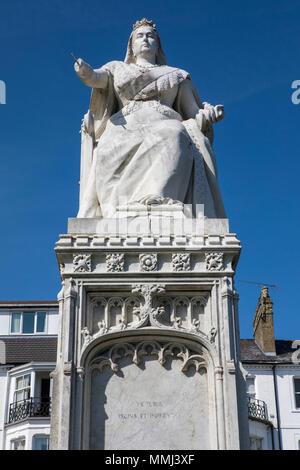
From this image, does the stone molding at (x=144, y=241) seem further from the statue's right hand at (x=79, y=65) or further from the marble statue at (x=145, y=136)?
the statue's right hand at (x=79, y=65)

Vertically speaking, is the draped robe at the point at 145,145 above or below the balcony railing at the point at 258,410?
below

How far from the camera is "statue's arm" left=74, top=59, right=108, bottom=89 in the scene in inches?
697

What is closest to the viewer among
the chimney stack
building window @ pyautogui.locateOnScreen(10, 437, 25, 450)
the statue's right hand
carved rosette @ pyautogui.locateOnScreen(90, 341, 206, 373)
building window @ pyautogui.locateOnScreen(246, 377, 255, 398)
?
carved rosette @ pyautogui.locateOnScreen(90, 341, 206, 373)

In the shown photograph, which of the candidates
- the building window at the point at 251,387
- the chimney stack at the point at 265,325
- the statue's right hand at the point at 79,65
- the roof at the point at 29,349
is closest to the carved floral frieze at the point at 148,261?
the statue's right hand at the point at 79,65

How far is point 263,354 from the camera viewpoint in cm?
5262

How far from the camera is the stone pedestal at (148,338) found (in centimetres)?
1384

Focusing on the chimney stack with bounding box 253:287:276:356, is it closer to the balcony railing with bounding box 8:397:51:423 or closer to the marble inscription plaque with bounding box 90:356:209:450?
the balcony railing with bounding box 8:397:51:423

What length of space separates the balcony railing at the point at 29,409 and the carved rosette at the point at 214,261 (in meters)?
33.5

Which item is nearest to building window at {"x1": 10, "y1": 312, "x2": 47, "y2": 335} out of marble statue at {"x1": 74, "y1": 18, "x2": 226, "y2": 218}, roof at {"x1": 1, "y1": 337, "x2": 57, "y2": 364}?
roof at {"x1": 1, "y1": 337, "x2": 57, "y2": 364}

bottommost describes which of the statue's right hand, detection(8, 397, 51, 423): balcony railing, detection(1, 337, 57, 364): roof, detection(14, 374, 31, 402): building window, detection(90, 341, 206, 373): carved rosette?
detection(90, 341, 206, 373): carved rosette

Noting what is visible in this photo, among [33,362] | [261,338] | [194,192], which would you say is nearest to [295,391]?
[261,338]

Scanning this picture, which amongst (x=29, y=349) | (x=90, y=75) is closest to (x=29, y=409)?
(x=29, y=349)

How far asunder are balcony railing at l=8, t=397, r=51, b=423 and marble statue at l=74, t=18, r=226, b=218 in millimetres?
31161

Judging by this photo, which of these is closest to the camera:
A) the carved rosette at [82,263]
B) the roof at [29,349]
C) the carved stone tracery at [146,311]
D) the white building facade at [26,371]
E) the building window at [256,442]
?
the carved stone tracery at [146,311]
